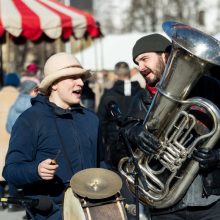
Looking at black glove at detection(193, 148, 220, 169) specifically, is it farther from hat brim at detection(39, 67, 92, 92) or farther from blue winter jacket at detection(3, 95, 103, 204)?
hat brim at detection(39, 67, 92, 92)

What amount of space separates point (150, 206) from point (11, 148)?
3.04 ft

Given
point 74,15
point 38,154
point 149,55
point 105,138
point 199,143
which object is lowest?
point 105,138

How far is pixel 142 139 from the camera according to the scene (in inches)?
143

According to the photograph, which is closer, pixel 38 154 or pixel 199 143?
pixel 199 143

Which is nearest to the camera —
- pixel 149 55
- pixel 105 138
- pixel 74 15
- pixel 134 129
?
pixel 134 129

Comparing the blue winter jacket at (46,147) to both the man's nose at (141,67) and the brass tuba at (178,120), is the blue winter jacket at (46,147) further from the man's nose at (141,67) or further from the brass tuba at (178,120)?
the man's nose at (141,67)

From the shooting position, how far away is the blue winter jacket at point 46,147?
3783 millimetres

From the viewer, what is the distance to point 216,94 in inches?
150

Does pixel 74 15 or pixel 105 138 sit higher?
pixel 74 15

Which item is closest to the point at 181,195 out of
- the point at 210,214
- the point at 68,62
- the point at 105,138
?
the point at 210,214

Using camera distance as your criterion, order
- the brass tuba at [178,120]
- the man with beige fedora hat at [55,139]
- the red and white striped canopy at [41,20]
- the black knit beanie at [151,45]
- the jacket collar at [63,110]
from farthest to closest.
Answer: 1. the red and white striped canopy at [41,20]
2. the black knit beanie at [151,45]
3. the jacket collar at [63,110]
4. the man with beige fedora hat at [55,139]
5. the brass tuba at [178,120]

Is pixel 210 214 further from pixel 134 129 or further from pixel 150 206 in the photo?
pixel 134 129

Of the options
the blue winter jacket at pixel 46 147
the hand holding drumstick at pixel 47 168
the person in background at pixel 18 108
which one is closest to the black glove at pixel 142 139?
the blue winter jacket at pixel 46 147

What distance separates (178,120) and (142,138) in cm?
23
